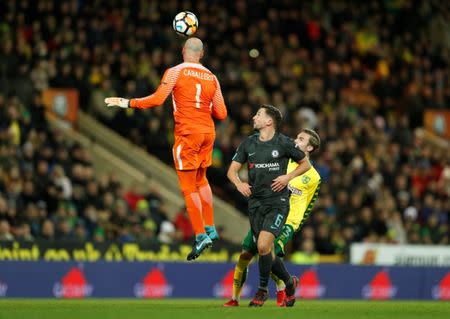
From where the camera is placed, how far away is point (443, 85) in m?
35.8

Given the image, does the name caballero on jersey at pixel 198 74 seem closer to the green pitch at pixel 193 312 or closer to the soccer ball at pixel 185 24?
the soccer ball at pixel 185 24

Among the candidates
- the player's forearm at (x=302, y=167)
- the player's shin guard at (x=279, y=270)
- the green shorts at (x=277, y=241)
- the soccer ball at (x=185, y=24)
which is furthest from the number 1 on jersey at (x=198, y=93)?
the player's shin guard at (x=279, y=270)

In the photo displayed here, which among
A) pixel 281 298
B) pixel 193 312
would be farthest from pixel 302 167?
pixel 193 312

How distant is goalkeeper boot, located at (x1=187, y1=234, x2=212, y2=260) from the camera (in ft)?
51.0

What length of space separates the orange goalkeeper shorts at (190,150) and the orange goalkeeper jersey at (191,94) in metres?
0.07

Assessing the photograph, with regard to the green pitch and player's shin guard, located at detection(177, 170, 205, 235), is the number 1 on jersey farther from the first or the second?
the green pitch

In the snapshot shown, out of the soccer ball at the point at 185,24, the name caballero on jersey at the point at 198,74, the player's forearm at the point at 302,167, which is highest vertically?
the soccer ball at the point at 185,24

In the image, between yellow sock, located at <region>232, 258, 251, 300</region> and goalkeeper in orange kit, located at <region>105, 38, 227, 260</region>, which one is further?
yellow sock, located at <region>232, 258, 251, 300</region>

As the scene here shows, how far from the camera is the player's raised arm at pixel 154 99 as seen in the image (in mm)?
15312

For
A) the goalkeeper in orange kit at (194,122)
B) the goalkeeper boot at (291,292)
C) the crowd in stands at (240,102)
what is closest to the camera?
the goalkeeper in orange kit at (194,122)

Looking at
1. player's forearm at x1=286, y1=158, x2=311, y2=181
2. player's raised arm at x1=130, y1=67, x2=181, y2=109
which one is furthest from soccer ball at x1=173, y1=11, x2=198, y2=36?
player's forearm at x1=286, y1=158, x2=311, y2=181

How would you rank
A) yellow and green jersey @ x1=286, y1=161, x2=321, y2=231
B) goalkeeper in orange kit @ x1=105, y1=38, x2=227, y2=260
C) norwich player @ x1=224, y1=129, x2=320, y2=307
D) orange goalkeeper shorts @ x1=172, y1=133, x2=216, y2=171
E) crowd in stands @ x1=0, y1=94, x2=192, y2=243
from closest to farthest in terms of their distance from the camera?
goalkeeper in orange kit @ x1=105, y1=38, x2=227, y2=260 → orange goalkeeper shorts @ x1=172, y1=133, x2=216, y2=171 → norwich player @ x1=224, y1=129, x2=320, y2=307 → yellow and green jersey @ x1=286, y1=161, x2=321, y2=231 → crowd in stands @ x1=0, y1=94, x2=192, y2=243

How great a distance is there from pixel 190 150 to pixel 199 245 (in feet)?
3.88

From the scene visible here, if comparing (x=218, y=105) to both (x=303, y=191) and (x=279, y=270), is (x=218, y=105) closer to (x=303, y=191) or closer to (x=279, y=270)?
(x=303, y=191)
